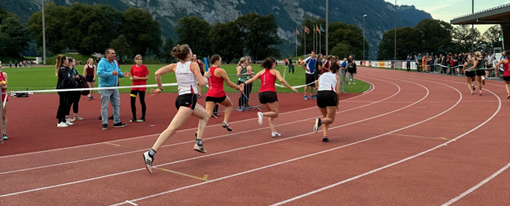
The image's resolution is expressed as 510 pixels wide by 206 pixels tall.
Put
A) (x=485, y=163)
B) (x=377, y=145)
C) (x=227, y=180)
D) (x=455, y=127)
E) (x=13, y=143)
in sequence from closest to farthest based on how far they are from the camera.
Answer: (x=227, y=180), (x=485, y=163), (x=377, y=145), (x=13, y=143), (x=455, y=127)

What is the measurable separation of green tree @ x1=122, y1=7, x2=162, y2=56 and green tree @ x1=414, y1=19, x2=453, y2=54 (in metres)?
72.7

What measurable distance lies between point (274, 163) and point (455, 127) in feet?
19.0

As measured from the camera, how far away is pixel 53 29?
100 m

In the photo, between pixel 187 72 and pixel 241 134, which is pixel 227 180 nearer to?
pixel 187 72

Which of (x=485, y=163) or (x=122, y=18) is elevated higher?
(x=122, y=18)

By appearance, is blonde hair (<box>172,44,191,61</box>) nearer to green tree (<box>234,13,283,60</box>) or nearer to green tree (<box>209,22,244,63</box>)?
green tree (<box>209,22,244,63</box>)

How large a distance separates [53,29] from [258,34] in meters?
51.6

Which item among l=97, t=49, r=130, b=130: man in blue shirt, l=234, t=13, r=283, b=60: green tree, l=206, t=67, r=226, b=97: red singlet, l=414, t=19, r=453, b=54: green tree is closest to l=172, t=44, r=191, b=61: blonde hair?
l=206, t=67, r=226, b=97: red singlet

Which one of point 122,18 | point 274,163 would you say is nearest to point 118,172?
point 274,163

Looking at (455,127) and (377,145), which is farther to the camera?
(455,127)

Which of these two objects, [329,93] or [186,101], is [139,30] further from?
[186,101]

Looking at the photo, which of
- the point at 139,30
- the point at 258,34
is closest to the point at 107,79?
the point at 139,30

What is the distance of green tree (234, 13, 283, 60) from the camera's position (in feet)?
390

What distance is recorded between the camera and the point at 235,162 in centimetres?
705
